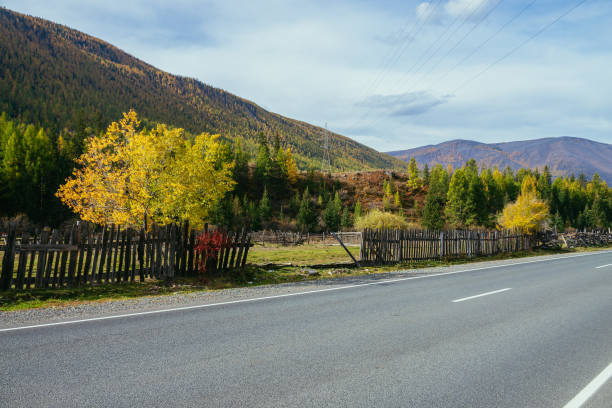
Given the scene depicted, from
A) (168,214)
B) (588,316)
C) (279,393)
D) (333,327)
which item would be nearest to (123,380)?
(279,393)

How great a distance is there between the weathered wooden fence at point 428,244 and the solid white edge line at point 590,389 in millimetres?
12841

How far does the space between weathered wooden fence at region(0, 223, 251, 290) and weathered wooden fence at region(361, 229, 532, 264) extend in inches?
272

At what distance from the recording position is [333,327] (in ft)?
20.9

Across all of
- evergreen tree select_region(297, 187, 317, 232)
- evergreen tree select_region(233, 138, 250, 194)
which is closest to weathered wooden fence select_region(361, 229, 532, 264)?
evergreen tree select_region(297, 187, 317, 232)

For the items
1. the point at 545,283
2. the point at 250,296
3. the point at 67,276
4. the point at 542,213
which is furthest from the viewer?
the point at 542,213

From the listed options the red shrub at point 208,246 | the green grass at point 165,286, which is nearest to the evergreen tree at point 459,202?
the green grass at point 165,286

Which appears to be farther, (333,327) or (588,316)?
(588,316)

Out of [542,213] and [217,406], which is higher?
[542,213]

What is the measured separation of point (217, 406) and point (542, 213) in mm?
46636

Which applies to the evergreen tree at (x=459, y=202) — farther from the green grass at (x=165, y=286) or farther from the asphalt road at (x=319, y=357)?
the asphalt road at (x=319, y=357)

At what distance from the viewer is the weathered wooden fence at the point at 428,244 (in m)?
17.8

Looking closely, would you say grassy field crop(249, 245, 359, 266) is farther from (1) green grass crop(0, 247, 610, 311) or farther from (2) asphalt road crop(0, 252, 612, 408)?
(2) asphalt road crop(0, 252, 612, 408)

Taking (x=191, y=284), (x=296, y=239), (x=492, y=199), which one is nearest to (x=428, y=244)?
(x=191, y=284)

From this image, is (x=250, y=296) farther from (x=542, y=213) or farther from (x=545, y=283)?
(x=542, y=213)
